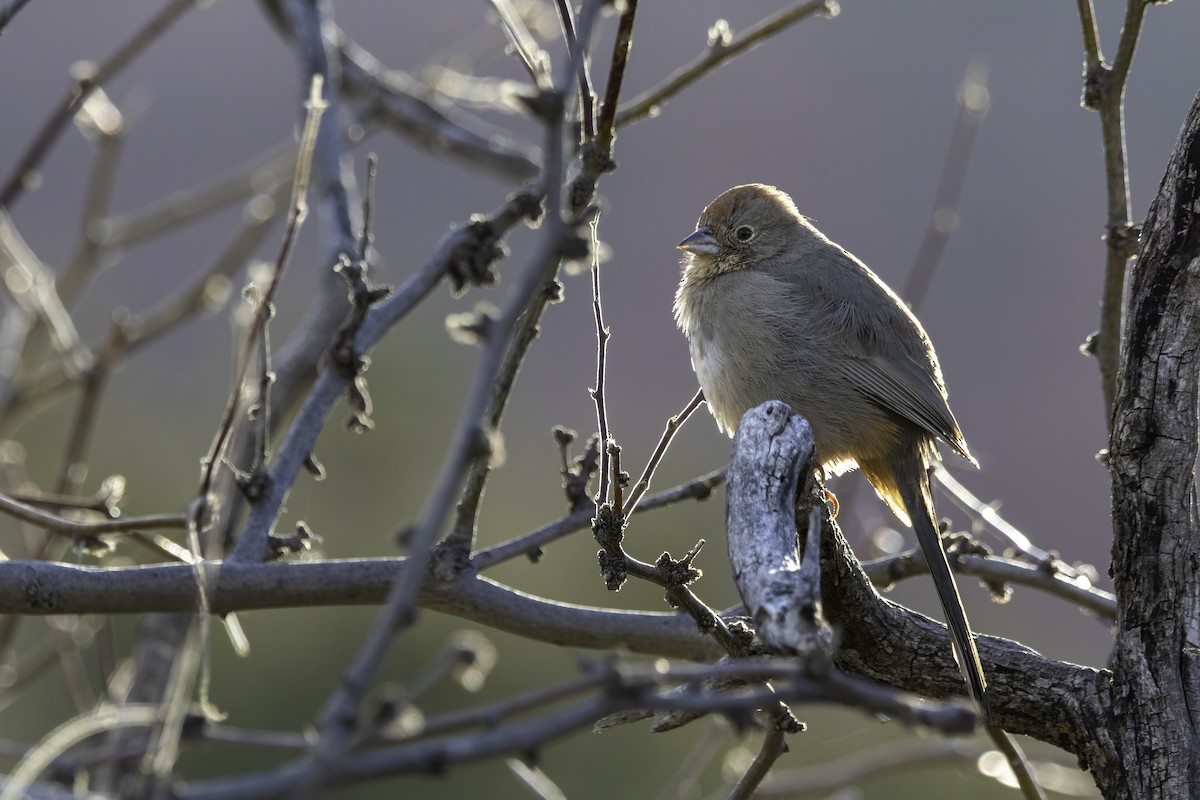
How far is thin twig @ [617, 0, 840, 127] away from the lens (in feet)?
10.5

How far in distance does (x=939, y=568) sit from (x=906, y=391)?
103cm

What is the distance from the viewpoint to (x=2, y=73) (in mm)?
26469

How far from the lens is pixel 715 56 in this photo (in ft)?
10.4

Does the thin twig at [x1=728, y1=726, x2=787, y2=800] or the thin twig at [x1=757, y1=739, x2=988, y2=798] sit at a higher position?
the thin twig at [x1=757, y1=739, x2=988, y2=798]

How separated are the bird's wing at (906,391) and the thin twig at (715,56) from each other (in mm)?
1611

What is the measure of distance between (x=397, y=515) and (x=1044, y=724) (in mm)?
7650

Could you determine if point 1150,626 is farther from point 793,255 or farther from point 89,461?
point 89,461

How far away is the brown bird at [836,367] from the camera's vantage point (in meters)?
4.61

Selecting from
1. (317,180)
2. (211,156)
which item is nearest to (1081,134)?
(211,156)

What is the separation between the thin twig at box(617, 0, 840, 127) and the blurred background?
6.66ft

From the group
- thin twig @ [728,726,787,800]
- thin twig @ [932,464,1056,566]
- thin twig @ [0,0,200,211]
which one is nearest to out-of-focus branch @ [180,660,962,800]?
thin twig @ [728,726,787,800]

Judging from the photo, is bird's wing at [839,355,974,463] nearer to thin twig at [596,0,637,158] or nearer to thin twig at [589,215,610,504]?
thin twig at [589,215,610,504]

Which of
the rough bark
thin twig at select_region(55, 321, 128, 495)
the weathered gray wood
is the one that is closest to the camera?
the weathered gray wood

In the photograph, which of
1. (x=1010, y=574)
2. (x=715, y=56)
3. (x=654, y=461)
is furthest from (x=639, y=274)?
(x=654, y=461)
